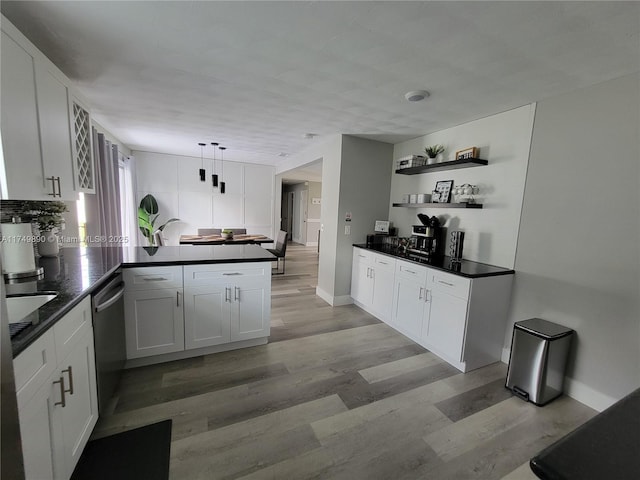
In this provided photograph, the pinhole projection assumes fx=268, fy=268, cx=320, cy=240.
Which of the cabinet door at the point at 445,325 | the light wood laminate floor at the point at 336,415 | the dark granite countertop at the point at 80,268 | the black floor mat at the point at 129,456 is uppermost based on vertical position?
the dark granite countertop at the point at 80,268

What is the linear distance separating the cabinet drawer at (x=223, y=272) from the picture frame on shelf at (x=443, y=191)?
2.19 metres

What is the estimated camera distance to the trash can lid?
81.6 inches

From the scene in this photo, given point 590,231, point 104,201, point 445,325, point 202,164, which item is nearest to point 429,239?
point 445,325

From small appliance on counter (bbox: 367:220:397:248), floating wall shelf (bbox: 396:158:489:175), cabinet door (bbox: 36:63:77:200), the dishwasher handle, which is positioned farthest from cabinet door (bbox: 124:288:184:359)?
floating wall shelf (bbox: 396:158:489:175)

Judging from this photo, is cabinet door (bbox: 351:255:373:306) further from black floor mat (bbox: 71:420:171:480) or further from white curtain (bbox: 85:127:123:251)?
white curtain (bbox: 85:127:123:251)

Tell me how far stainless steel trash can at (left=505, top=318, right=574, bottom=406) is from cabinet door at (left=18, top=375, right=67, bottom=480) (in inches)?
115

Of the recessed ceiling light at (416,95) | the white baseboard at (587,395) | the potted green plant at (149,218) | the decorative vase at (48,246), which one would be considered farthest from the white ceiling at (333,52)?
the potted green plant at (149,218)

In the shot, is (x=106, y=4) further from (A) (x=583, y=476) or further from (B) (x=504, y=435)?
(B) (x=504, y=435)

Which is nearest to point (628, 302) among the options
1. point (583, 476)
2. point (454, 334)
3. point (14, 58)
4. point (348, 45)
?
point (454, 334)

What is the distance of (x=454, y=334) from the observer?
2477mm

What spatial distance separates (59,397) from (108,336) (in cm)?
66

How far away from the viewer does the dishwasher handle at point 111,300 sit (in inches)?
65.6

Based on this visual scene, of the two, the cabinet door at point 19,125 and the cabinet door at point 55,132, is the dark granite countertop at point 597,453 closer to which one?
the cabinet door at point 19,125

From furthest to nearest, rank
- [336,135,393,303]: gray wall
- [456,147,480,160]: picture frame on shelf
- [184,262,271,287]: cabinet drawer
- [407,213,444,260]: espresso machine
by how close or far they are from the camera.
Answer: [336,135,393,303]: gray wall → [407,213,444,260]: espresso machine → [456,147,480,160]: picture frame on shelf → [184,262,271,287]: cabinet drawer
